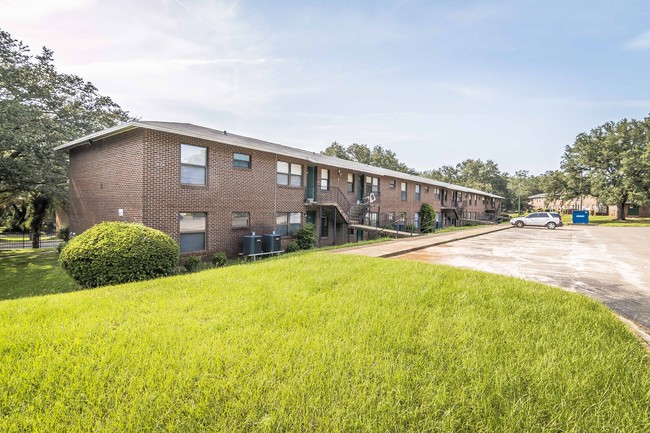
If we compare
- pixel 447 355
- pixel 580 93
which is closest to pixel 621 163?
pixel 580 93

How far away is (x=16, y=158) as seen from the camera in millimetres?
Answer: 15031

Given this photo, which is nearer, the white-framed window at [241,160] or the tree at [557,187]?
the white-framed window at [241,160]

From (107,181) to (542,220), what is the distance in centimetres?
3566

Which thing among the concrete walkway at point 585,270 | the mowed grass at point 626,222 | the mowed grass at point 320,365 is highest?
the mowed grass at point 626,222

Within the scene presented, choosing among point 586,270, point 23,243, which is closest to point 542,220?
point 586,270

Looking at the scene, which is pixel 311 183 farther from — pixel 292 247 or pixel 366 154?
pixel 366 154

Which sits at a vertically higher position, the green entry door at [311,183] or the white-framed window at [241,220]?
the green entry door at [311,183]

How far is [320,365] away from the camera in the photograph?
2.85 meters

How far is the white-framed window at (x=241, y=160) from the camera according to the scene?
13.0 meters

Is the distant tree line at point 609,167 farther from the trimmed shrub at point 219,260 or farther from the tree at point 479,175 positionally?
the trimmed shrub at point 219,260

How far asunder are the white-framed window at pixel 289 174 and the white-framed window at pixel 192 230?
15.2ft

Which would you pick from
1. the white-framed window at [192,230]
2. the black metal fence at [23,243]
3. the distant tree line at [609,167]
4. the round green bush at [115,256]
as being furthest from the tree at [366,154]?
the round green bush at [115,256]

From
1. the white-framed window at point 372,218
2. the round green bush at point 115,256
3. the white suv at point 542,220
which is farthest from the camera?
the white suv at point 542,220

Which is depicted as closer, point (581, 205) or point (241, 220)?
point (241, 220)
